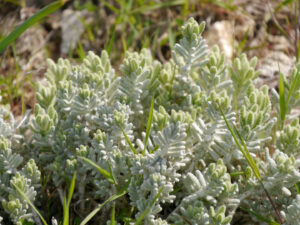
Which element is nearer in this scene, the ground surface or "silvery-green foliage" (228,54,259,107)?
"silvery-green foliage" (228,54,259,107)

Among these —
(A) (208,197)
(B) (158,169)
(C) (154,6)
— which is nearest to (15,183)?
(B) (158,169)

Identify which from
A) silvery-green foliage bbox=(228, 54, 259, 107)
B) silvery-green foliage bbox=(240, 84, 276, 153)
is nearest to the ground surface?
silvery-green foliage bbox=(228, 54, 259, 107)

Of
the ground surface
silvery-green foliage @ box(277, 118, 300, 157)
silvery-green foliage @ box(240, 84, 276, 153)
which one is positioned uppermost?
the ground surface

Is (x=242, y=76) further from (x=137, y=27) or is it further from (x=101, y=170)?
Result: (x=137, y=27)

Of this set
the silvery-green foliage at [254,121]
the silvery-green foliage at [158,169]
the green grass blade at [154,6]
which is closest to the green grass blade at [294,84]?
the silvery-green foliage at [254,121]

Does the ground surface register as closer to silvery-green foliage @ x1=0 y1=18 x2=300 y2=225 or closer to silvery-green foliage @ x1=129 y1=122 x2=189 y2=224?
silvery-green foliage @ x1=0 y1=18 x2=300 y2=225

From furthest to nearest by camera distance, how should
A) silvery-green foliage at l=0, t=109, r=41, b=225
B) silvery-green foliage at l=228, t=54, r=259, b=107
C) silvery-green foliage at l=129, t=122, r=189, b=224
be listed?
1. silvery-green foliage at l=228, t=54, r=259, b=107
2. silvery-green foliage at l=0, t=109, r=41, b=225
3. silvery-green foliage at l=129, t=122, r=189, b=224

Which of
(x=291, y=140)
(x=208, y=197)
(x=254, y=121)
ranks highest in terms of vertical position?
(x=254, y=121)

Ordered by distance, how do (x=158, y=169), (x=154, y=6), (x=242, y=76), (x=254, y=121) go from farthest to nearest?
1. (x=154, y=6)
2. (x=242, y=76)
3. (x=254, y=121)
4. (x=158, y=169)
